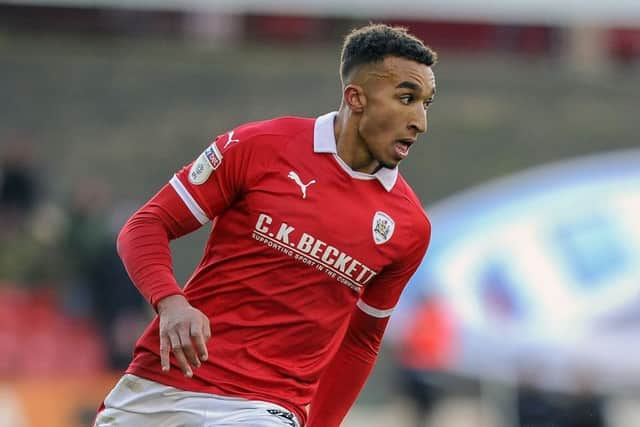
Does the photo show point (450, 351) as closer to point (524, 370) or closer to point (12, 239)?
point (524, 370)

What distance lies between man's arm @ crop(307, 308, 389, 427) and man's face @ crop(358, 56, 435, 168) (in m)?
0.77

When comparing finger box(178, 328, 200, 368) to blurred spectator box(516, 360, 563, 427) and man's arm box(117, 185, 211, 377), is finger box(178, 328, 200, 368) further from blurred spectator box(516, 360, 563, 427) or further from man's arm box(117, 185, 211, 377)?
blurred spectator box(516, 360, 563, 427)

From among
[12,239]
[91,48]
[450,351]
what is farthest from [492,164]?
[12,239]

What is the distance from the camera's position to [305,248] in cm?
490

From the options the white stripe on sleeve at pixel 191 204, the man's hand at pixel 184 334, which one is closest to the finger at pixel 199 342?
the man's hand at pixel 184 334

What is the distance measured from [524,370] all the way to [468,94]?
4382 millimetres

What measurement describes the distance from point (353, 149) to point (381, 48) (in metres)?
0.38

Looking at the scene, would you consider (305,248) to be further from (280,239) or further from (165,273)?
(165,273)

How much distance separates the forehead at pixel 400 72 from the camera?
4895 mm

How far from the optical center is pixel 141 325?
14.0 meters

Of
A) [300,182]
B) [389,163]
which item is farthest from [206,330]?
[389,163]

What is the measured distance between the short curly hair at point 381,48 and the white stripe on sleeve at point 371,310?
2.87 ft

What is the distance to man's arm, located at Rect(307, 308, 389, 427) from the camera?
212 inches

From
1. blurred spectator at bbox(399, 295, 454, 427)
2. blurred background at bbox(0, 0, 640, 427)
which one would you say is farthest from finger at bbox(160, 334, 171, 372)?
blurred spectator at bbox(399, 295, 454, 427)
